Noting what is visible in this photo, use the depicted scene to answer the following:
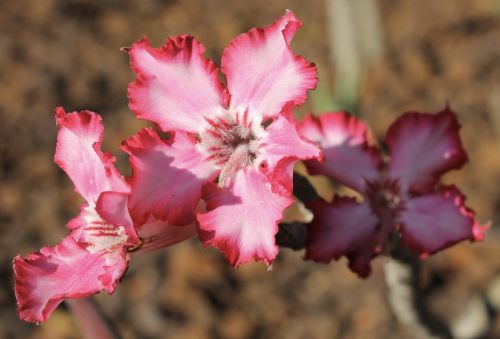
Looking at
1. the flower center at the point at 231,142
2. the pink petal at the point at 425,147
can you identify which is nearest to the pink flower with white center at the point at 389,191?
the pink petal at the point at 425,147

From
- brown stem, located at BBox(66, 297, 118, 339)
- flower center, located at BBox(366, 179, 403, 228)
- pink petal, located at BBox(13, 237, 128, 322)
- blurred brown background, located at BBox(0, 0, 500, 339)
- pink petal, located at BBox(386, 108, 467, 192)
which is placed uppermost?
pink petal, located at BBox(13, 237, 128, 322)

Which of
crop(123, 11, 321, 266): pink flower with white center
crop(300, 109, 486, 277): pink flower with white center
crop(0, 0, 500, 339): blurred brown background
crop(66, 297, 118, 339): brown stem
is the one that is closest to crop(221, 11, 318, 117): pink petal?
crop(123, 11, 321, 266): pink flower with white center

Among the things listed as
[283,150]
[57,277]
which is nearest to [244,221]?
[283,150]

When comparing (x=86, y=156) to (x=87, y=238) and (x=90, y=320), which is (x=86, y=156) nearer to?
(x=87, y=238)

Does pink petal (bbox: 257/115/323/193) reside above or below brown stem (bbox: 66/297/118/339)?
A: above

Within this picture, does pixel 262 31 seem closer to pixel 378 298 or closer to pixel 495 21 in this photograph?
pixel 378 298

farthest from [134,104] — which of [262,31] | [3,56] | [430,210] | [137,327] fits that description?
[3,56]

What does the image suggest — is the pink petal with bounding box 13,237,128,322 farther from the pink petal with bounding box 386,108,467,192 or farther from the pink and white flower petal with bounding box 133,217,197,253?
the pink petal with bounding box 386,108,467,192
